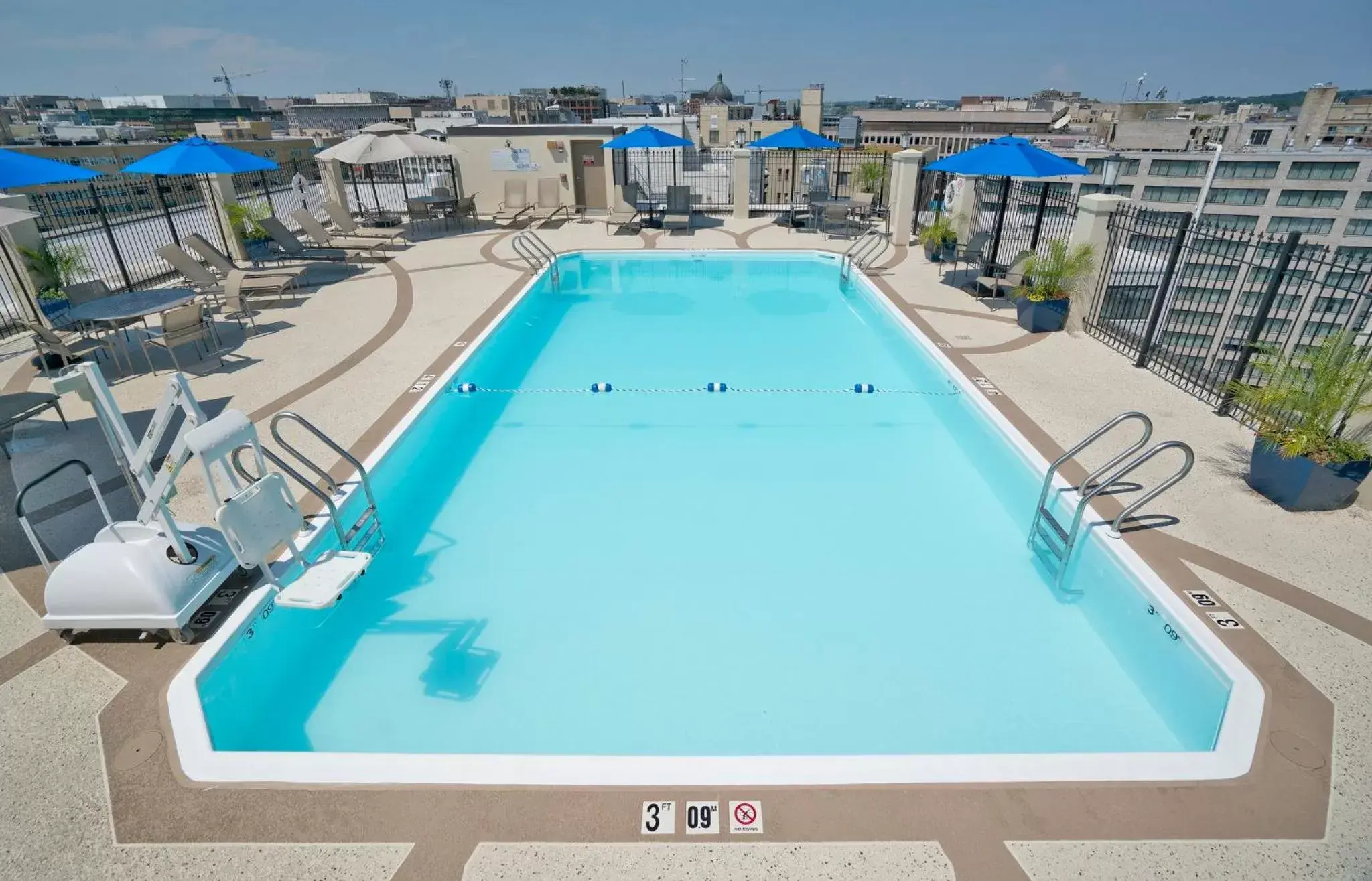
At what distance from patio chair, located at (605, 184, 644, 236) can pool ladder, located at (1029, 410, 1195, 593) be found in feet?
45.0

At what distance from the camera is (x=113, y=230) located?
537 inches

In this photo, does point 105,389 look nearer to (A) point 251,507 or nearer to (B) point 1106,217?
(A) point 251,507

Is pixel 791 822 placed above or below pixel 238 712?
above

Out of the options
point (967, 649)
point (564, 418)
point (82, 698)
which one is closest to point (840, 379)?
point (564, 418)

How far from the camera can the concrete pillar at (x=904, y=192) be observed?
50.5 feet

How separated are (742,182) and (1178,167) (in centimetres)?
9194

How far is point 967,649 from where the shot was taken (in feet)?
16.3

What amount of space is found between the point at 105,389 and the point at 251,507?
3.89 ft

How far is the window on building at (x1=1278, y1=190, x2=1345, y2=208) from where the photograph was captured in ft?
241

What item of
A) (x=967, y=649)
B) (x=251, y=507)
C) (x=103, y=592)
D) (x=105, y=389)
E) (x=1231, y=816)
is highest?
(x=105, y=389)

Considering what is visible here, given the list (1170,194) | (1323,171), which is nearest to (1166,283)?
(1323,171)

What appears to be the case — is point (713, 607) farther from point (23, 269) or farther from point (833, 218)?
point (833, 218)

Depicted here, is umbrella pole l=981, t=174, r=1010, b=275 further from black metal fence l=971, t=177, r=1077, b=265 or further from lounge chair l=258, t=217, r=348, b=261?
lounge chair l=258, t=217, r=348, b=261

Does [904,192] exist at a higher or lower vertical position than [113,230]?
higher
